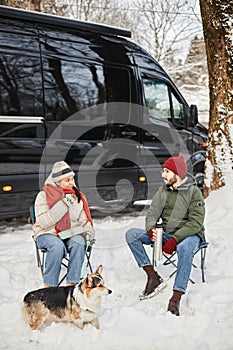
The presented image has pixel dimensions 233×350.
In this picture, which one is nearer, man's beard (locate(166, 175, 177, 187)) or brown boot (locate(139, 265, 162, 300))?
brown boot (locate(139, 265, 162, 300))

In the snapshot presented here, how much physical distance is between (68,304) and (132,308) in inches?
23.6

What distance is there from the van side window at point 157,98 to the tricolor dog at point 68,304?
384cm

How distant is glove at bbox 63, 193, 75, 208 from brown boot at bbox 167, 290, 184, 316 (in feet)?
3.88

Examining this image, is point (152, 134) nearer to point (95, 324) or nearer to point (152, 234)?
point (152, 234)

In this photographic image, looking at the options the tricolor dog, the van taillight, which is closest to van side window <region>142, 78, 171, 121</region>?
the van taillight

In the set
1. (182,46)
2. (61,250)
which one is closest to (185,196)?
(61,250)

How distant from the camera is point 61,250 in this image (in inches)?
143

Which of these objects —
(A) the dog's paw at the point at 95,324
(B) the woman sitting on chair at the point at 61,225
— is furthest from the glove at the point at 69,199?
(A) the dog's paw at the point at 95,324

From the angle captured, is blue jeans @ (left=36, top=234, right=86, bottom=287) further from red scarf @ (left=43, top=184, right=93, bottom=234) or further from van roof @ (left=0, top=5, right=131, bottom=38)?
van roof @ (left=0, top=5, right=131, bottom=38)

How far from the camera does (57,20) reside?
5.55 m

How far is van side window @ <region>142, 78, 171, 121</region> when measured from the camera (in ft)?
21.3

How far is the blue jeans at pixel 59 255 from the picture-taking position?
360cm

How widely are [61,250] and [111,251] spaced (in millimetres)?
1286

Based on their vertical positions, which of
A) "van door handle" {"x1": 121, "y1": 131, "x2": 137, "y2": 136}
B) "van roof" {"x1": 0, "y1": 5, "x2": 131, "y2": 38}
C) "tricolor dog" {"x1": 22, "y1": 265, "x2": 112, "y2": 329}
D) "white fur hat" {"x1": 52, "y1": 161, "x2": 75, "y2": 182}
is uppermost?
"van roof" {"x1": 0, "y1": 5, "x2": 131, "y2": 38}
